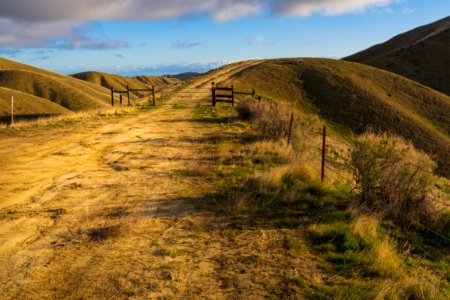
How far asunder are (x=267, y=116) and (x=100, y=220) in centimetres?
1351

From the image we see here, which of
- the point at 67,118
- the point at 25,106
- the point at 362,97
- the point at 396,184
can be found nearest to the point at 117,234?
the point at 396,184

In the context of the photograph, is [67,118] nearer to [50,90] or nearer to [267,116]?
[267,116]

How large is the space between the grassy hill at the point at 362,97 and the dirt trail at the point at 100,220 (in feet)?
124

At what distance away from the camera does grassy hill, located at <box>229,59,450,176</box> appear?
50.0m

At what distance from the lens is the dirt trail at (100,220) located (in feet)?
18.0

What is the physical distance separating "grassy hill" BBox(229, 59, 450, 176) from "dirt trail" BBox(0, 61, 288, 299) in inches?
1488

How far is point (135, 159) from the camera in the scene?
12.7m

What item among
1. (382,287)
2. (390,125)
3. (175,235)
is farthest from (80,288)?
(390,125)

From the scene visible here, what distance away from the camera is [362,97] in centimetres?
5862

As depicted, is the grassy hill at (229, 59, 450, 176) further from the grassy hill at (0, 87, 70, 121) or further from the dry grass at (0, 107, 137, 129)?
the grassy hill at (0, 87, 70, 121)

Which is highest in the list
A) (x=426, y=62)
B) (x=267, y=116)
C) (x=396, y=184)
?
(x=426, y=62)

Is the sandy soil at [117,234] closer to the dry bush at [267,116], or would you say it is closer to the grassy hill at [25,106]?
the dry bush at [267,116]

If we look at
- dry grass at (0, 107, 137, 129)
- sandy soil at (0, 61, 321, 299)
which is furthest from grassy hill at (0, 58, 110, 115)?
sandy soil at (0, 61, 321, 299)

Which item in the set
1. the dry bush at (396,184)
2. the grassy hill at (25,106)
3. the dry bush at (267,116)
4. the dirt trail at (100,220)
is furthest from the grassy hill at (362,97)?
the grassy hill at (25,106)
